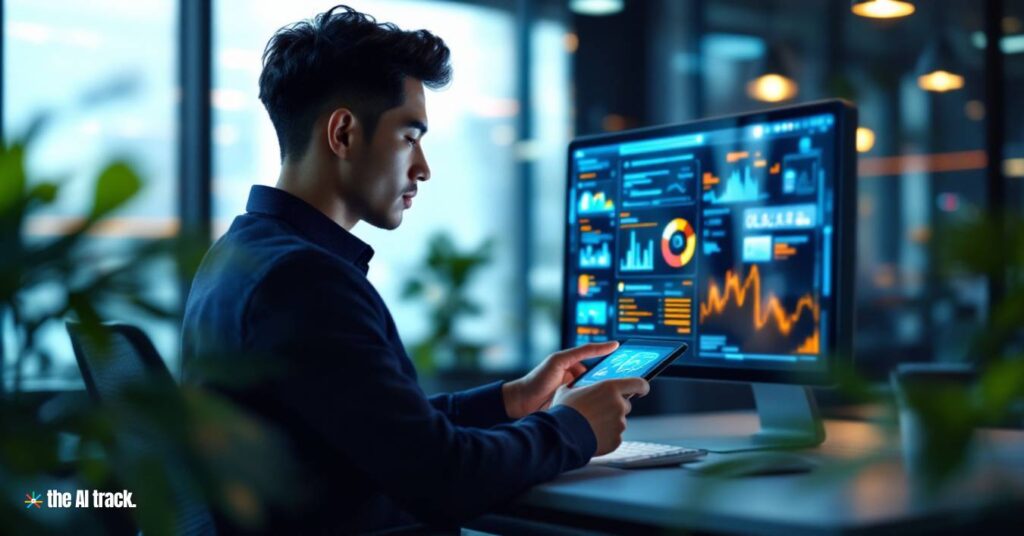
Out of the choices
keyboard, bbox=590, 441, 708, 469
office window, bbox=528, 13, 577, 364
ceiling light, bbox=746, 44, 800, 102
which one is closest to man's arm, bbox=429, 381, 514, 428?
keyboard, bbox=590, 441, 708, 469

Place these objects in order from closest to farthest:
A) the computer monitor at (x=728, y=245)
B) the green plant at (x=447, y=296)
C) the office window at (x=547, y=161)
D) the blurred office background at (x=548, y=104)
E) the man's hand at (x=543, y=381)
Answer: the computer monitor at (x=728, y=245) < the man's hand at (x=543, y=381) < the blurred office background at (x=548, y=104) < the green plant at (x=447, y=296) < the office window at (x=547, y=161)

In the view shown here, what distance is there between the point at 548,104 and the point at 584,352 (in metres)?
4.75

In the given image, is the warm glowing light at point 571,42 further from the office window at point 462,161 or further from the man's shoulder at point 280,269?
the man's shoulder at point 280,269

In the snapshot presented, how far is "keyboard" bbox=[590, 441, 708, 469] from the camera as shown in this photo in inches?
64.5

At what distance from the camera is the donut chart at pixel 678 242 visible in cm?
192

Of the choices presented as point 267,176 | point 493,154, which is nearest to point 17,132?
point 267,176

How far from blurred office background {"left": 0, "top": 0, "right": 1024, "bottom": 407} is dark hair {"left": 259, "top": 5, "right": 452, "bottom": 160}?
138 centimetres

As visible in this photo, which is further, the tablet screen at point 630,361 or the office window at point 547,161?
the office window at point 547,161

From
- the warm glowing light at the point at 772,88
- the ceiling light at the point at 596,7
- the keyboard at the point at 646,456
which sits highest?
the ceiling light at the point at 596,7

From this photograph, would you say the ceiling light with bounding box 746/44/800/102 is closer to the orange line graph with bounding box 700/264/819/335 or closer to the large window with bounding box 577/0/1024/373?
the large window with bounding box 577/0/1024/373

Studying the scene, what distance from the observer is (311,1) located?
577 cm

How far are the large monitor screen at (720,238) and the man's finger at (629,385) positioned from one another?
0.83 ft

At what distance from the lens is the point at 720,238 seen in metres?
1.87

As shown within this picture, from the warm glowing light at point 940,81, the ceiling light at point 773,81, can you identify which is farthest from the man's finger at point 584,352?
the ceiling light at point 773,81
